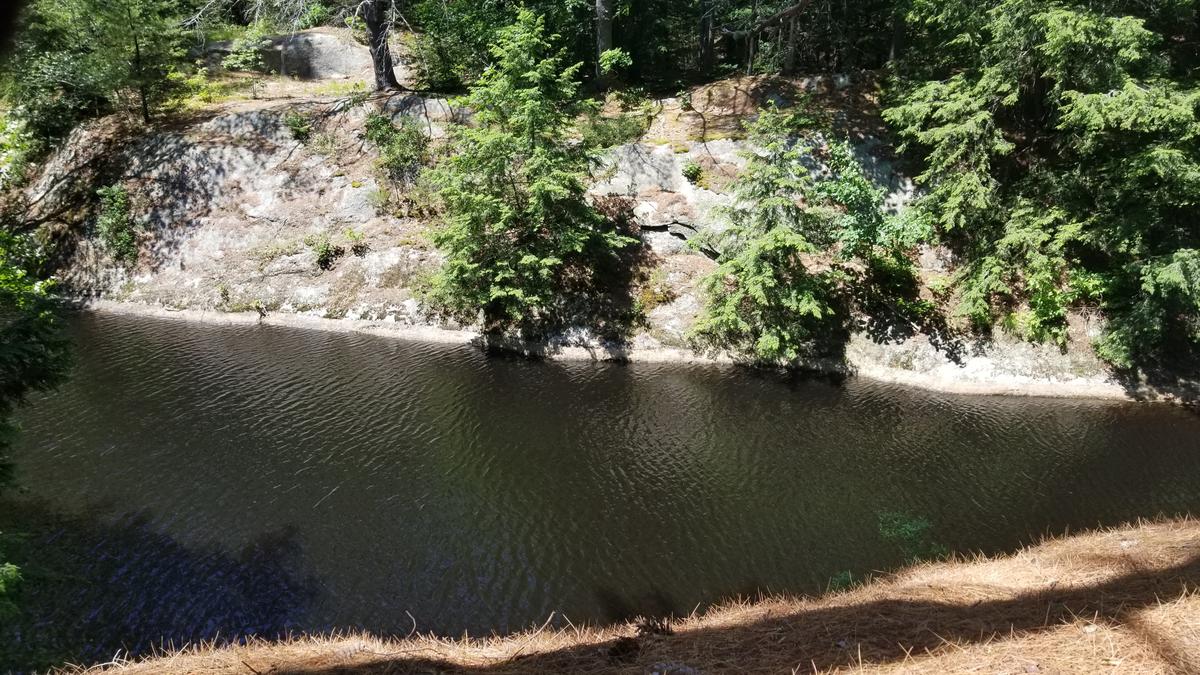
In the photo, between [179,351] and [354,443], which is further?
[179,351]

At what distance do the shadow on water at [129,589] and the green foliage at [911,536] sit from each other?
10401 mm

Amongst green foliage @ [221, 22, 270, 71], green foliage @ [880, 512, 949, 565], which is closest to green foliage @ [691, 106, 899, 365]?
green foliage @ [880, 512, 949, 565]

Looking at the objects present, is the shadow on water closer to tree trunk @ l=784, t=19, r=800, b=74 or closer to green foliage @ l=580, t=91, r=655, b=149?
green foliage @ l=580, t=91, r=655, b=149

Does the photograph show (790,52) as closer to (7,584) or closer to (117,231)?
(7,584)

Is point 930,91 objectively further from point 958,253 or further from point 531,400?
point 531,400

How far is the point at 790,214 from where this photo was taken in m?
18.5

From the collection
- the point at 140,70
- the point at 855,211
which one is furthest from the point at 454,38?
the point at 855,211

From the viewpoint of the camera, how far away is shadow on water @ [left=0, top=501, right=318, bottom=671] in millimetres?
8797

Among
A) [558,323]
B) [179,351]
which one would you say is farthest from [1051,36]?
[179,351]

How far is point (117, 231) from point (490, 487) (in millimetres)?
22713

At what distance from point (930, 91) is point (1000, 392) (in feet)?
31.9

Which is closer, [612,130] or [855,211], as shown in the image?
[855,211]

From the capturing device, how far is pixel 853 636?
17.6ft

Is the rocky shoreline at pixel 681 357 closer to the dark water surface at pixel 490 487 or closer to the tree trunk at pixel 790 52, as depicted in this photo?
the dark water surface at pixel 490 487
